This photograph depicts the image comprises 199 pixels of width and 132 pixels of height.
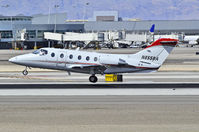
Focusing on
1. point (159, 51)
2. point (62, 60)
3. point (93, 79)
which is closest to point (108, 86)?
point (93, 79)

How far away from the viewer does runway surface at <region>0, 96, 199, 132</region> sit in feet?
66.7

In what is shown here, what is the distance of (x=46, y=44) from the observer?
174875mm

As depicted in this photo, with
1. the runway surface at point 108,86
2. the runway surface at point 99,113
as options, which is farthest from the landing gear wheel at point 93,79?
the runway surface at point 99,113

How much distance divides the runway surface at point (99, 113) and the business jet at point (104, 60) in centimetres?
736

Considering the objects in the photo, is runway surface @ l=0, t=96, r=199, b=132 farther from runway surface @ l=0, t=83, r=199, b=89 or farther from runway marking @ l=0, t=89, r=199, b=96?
runway surface @ l=0, t=83, r=199, b=89

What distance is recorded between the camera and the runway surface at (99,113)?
20.3 meters

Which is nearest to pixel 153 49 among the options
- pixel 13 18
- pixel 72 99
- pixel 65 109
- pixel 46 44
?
pixel 72 99

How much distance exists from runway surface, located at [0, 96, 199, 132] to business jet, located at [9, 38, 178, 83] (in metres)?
7.36

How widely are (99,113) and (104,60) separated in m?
14.1

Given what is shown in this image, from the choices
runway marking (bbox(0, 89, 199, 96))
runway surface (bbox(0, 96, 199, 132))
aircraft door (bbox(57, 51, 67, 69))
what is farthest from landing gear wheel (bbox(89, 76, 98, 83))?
runway surface (bbox(0, 96, 199, 132))

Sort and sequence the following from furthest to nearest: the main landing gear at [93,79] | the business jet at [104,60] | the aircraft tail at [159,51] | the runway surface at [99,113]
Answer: the main landing gear at [93,79], the business jet at [104,60], the aircraft tail at [159,51], the runway surface at [99,113]

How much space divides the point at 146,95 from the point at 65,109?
A: 7.56 m

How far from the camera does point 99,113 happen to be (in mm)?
23656

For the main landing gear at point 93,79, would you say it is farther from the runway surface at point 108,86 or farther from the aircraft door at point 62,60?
the aircraft door at point 62,60
